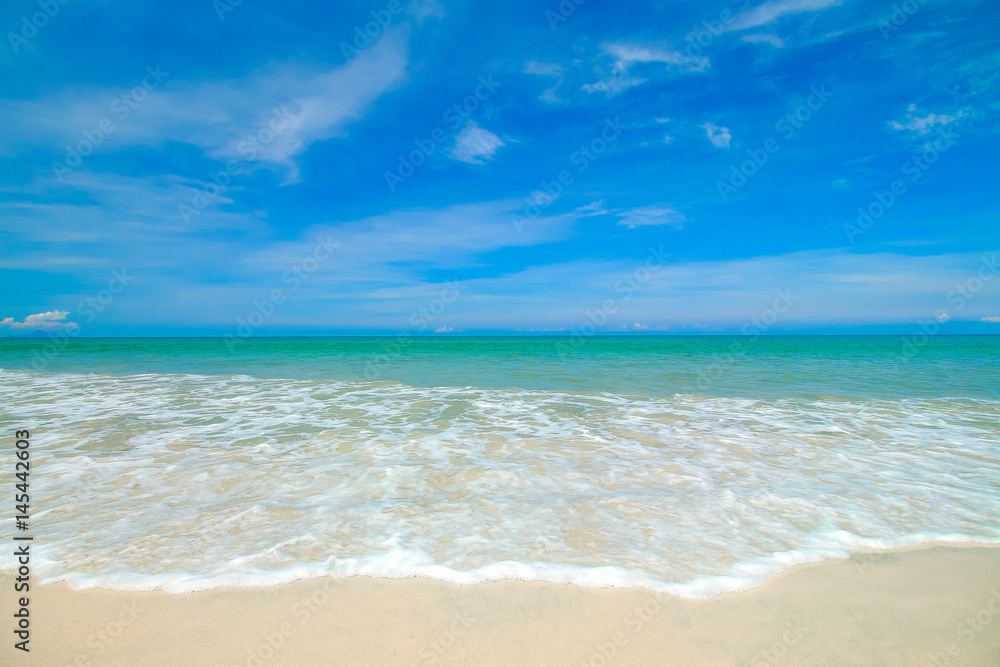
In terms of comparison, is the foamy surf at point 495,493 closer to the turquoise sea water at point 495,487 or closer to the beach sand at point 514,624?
the turquoise sea water at point 495,487

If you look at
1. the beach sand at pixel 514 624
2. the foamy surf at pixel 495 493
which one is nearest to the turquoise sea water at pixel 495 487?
the foamy surf at pixel 495 493

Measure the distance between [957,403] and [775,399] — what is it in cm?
416

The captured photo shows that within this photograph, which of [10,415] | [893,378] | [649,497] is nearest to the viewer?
[649,497]

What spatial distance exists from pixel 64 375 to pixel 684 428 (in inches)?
880

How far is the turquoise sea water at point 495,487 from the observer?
347cm

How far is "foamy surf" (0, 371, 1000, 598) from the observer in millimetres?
3441

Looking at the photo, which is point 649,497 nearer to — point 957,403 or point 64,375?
point 957,403

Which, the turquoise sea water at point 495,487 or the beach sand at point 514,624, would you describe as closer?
the beach sand at point 514,624

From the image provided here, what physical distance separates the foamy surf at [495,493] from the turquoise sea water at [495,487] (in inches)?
1.0

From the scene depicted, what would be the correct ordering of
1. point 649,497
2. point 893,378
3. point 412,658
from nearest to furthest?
point 412,658, point 649,497, point 893,378

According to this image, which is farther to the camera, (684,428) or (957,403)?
(957,403)

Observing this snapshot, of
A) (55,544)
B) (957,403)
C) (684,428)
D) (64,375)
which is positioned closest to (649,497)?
(684,428)

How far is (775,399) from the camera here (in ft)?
37.1

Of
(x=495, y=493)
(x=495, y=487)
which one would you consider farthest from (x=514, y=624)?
(x=495, y=487)
